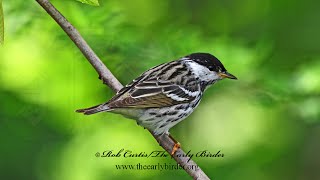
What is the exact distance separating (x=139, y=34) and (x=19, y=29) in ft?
1.75

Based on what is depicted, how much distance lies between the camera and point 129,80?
11.2 ft

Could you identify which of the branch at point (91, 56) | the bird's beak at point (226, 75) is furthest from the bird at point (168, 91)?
the branch at point (91, 56)

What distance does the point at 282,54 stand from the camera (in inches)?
158

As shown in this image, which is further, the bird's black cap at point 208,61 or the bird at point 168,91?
the bird's black cap at point 208,61

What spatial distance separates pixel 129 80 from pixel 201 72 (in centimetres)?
36

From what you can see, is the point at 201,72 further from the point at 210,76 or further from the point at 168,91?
the point at 168,91

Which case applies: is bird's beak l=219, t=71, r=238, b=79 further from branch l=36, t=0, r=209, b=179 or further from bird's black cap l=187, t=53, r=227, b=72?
branch l=36, t=0, r=209, b=179

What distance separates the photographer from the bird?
3229 mm

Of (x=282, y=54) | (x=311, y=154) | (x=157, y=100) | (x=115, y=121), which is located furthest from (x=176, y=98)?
(x=311, y=154)

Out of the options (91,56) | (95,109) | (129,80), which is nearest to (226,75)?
(129,80)

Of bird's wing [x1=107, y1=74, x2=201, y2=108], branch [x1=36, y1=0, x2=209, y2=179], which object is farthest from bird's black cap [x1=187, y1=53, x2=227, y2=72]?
branch [x1=36, y1=0, x2=209, y2=179]

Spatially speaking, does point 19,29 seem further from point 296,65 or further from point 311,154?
point 311,154

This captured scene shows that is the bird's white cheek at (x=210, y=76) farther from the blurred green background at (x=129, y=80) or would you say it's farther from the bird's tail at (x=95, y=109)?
the bird's tail at (x=95, y=109)

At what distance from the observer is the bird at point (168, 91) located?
3229mm
